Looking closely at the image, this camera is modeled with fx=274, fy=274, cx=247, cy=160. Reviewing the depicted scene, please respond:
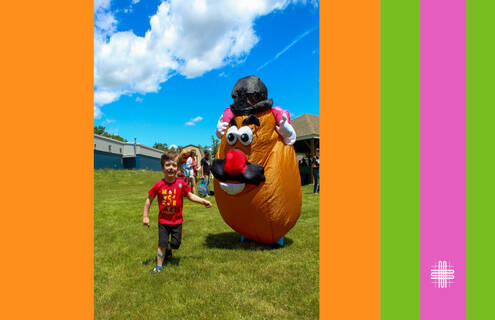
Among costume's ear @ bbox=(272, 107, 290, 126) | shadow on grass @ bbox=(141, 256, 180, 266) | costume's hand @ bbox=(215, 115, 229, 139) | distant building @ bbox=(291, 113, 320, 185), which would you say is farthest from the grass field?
distant building @ bbox=(291, 113, 320, 185)

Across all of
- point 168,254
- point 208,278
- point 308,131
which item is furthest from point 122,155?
point 208,278

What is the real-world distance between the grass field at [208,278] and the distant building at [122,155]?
26537 mm

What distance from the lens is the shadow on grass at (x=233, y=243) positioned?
14.5 feet

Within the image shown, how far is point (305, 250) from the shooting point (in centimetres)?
419

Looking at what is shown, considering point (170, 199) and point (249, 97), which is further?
point (249, 97)

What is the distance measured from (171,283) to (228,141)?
82.0 inches

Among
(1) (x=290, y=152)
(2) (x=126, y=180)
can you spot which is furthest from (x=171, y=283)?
(2) (x=126, y=180)

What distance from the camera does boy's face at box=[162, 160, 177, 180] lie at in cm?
364

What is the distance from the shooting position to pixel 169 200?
3.66m

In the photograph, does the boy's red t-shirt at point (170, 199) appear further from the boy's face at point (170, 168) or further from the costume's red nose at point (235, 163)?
the costume's red nose at point (235, 163)

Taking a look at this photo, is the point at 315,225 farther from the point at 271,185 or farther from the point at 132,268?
the point at 132,268

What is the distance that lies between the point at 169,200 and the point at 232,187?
0.90 m

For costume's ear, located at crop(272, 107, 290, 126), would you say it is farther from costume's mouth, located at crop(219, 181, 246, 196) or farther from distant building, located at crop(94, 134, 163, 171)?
distant building, located at crop(94, 134, 163, 171)

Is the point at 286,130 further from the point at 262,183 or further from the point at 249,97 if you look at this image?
the point at 262,183
